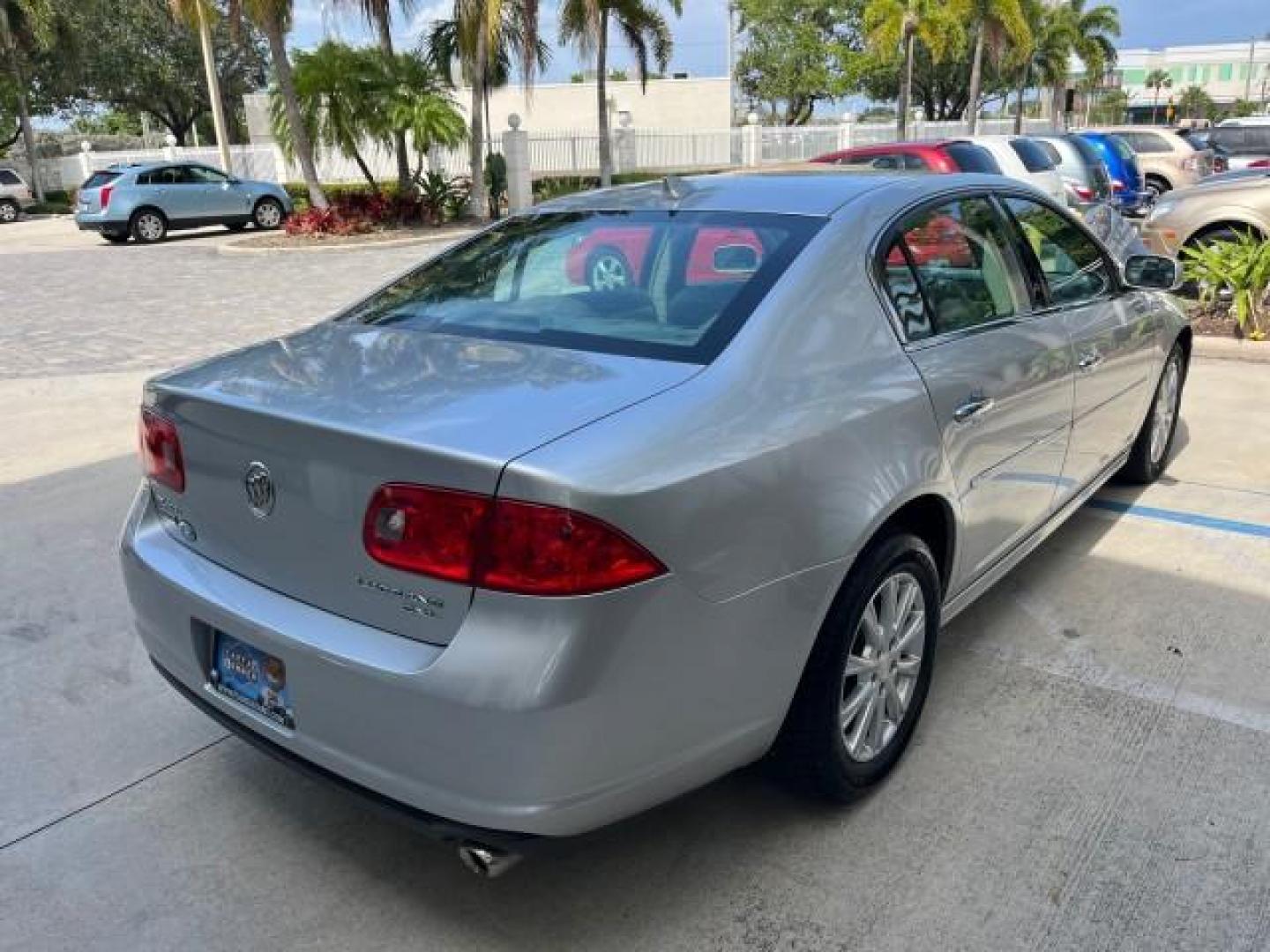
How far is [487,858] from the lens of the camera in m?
2.16

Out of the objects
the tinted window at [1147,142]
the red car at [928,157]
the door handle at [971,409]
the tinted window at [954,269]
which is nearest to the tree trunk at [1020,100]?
the tinted window at [1147,142]

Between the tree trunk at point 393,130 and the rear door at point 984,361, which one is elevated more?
the tree trunk at point 393,130

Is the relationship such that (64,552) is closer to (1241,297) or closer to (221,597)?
(221,597)

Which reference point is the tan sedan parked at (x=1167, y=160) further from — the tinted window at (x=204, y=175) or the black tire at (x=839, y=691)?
the black tire at (x=839, y=691)

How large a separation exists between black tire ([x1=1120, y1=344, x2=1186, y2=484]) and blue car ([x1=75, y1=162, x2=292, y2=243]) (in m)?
20.6

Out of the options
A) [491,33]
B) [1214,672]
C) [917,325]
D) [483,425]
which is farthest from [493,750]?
[491,33]

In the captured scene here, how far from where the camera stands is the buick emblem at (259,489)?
91.4 inches

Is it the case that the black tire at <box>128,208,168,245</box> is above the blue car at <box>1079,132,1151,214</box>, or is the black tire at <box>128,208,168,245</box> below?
below

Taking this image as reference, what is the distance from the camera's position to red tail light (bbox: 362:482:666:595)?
6.41ft

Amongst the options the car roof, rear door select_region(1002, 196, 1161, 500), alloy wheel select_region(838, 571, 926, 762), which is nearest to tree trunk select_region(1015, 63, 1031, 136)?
rear door select_region(1002, 196, 1161, 500)

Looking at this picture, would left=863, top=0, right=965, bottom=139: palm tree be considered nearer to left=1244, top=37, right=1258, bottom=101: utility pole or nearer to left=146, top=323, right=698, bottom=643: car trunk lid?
left=146, top=323, right=698, bottom=643: car trunk lid

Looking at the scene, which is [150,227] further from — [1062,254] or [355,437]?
[355,437]

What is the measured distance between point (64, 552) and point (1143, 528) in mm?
4750

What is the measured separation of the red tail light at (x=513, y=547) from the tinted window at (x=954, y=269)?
1302mm
